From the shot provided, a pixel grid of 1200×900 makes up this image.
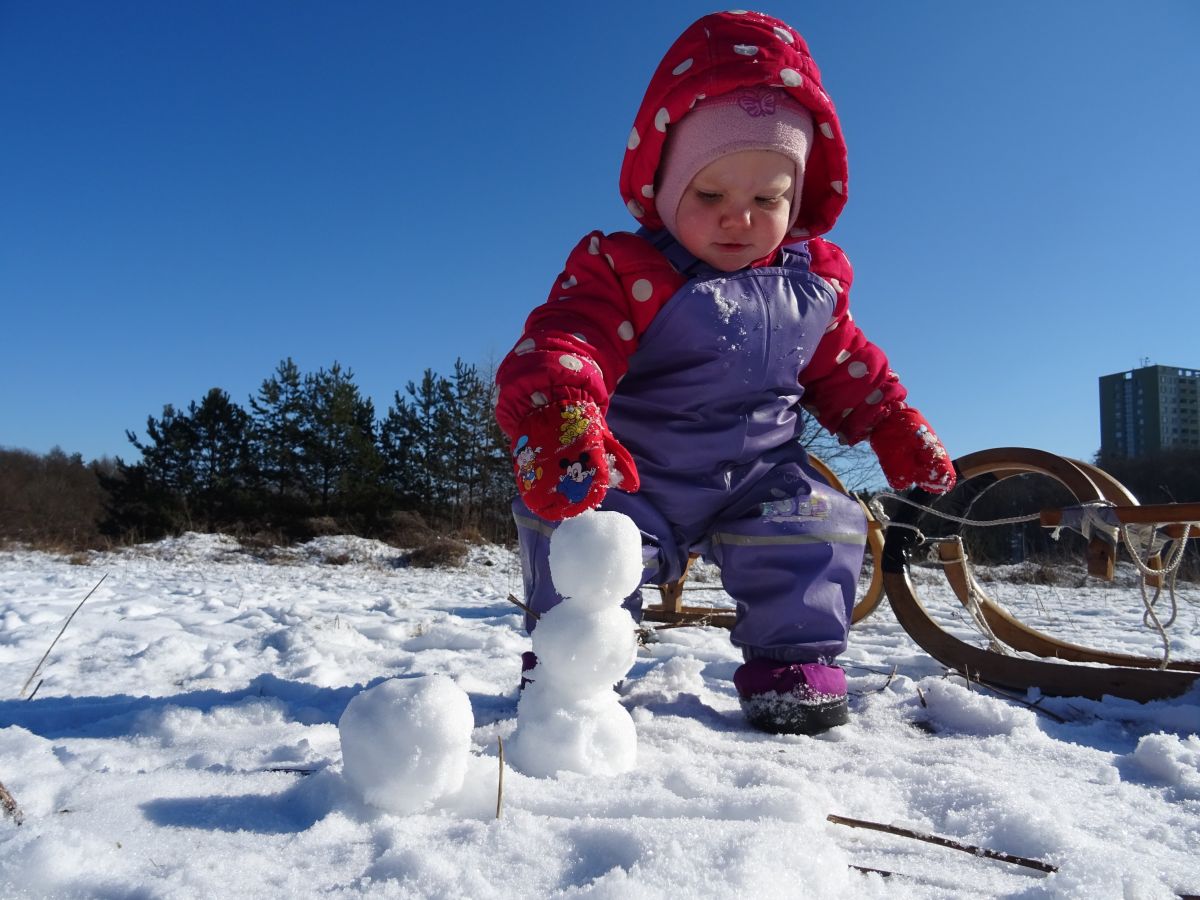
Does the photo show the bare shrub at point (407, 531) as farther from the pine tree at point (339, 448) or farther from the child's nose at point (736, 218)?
the child's nose at point (736, 218)

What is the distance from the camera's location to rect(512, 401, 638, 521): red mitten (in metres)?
1.21

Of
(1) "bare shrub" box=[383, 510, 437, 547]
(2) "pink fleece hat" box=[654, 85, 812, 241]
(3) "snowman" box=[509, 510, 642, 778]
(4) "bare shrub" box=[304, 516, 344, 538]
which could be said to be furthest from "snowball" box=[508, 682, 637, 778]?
(4) "bare shrub" box=[304, 516, 344, 538]

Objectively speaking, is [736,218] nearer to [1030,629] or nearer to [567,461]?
[567,461]

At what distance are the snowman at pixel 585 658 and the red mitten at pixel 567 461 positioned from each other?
5.8 inches

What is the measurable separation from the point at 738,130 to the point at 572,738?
124 cm

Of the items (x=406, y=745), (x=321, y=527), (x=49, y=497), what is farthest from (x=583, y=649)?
(x=49, y=497)

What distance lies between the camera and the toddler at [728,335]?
1.56 meters

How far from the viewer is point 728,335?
1619 millimetres

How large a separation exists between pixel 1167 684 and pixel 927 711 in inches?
22.2

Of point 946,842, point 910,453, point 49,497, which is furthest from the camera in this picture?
point 49,497

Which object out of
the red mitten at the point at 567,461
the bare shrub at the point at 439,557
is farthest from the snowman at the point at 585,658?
the bare shrub at the point at 439,557

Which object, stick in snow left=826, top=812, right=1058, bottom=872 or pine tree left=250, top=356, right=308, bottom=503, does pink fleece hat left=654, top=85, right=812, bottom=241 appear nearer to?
stick in snow left=826, top=812, right=1058, bottom=872

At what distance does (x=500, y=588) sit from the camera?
502cm

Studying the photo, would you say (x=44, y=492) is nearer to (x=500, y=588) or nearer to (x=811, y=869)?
(x=500, y=588)
